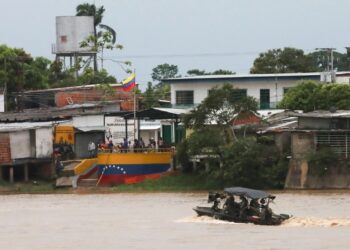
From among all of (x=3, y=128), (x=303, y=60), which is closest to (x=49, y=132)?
(x=3, y=128)

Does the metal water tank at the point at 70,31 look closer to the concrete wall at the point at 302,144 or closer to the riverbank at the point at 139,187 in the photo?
the riverbank at the point at 139,187

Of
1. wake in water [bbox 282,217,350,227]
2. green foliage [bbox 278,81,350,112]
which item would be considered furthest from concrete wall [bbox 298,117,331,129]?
wake in water [bbox 282,217,350,227]

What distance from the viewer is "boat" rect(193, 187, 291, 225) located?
29531 mm

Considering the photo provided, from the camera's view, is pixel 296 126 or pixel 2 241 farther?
pixel 296 126

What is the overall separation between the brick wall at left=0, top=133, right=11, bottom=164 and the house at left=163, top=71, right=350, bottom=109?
15.2 metres

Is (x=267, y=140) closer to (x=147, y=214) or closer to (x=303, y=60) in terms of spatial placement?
(x=147, y=214)

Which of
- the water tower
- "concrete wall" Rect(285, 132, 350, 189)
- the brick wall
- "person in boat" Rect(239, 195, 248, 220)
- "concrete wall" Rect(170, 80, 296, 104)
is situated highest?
the water tower

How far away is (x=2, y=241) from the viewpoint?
28422mm

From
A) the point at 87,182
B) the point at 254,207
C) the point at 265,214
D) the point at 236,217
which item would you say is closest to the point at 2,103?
the point at 87,182

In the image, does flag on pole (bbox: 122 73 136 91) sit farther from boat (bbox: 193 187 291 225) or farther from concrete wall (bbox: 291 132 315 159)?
boat (bbox: 193 187 291 225)

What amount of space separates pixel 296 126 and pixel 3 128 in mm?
13587

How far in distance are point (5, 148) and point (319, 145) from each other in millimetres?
14356

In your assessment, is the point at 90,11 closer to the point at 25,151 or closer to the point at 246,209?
the point at 25,151

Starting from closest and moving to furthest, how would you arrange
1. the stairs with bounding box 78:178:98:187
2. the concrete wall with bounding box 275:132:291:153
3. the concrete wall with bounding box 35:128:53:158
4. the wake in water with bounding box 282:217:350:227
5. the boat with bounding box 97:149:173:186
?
the wake in water with bounding box 282:217:350:227, the concrete wall with bounding box 275:132:291:153, the boat with bounding box 97:149:173:186, the stairs with bounding box 78:178:98:187, the concrete wall with bounding box 35:128:53:158
